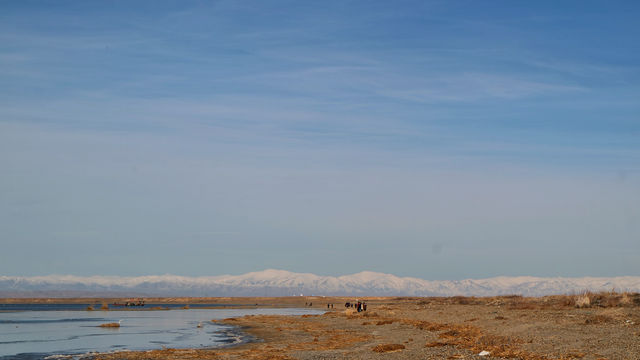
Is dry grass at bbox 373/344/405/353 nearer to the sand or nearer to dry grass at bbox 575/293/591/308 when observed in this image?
the sand

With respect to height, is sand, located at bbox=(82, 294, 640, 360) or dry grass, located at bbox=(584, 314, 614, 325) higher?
dry grass, located at bbox=(584, 314, 614, 325)

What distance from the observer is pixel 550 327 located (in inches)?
1544

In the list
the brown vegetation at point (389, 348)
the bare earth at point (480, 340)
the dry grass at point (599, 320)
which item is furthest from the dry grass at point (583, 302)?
the brown vegetation at point (389, 348)

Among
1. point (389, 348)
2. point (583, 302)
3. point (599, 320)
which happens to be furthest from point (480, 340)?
point (583, 302)

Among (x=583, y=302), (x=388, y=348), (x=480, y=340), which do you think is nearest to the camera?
(x=480, y=340)

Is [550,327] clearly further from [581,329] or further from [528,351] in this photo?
[528,351]

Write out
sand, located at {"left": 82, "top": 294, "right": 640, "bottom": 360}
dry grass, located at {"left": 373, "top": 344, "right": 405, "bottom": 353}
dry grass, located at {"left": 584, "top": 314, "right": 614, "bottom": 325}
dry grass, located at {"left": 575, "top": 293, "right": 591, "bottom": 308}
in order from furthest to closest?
dry grass, located at {"left": 575, "top": 293, "right": 591, "bottom": 308} → dry grass, located at {"left": 584, "top": 314, "right": 614, "bottom": 325} → dry grass, located at {"left": 373, "top": 344, "right": 405, "bottom": 353} → sand, located at {"left": 82, "top": 294, "right": 640, "bottom": 360}

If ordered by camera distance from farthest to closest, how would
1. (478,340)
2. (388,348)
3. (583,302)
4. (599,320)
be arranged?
1. (583,302)
2. (599,320)
3. (388,348)
4. (478,340)

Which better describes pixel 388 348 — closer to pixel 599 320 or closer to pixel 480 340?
pixel 480 340

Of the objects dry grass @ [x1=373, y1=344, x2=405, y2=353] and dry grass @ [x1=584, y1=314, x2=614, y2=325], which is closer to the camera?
dry grass @ [x1=373, y1=344, x2=405, y2=353]

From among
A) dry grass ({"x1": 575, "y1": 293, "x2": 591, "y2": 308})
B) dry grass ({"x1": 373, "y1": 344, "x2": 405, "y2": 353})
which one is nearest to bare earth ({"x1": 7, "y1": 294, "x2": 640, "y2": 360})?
dry grass ({"x1": 373, "y1": 344, "x2": 405, "y2": 353})

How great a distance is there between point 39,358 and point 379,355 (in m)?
21.0

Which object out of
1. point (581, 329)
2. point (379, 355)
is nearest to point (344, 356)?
point (379, 355)

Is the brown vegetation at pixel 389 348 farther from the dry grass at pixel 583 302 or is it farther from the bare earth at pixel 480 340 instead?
the dry grass at pixel 583 302
